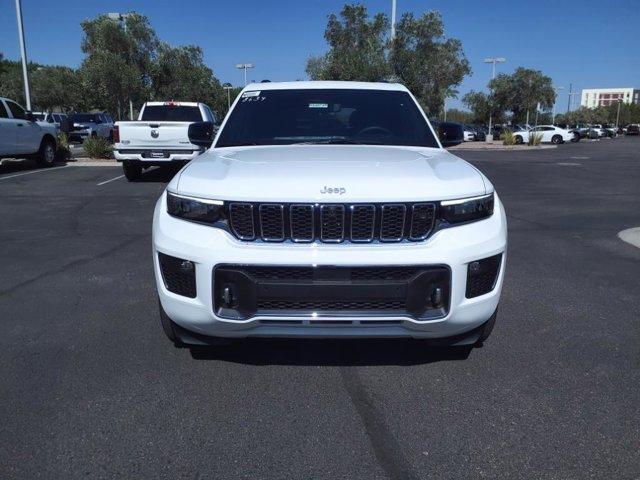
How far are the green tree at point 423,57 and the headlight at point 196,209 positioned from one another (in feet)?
94.7

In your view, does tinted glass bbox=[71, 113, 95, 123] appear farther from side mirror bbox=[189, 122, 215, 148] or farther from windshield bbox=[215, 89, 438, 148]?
windshield bbox=[215, 89, 438, 148]

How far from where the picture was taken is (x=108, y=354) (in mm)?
3670

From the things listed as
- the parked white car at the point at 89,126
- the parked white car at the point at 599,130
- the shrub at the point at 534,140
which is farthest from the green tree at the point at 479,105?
the parked white car at the point at 89,126

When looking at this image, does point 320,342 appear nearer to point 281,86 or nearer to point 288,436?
point 288,436

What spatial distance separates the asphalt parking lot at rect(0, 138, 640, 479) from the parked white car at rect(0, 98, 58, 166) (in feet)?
36.8

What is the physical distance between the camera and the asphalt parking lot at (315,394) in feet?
8.39

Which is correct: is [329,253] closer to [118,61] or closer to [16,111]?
[16,111]

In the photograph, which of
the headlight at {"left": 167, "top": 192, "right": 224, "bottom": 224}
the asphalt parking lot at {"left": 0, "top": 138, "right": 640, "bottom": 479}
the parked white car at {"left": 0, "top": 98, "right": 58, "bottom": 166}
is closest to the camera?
the asphalt parking lot at {"left": 0, "top": 138, "right": 640, "bottom": 479}

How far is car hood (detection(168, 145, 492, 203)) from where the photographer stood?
9.53 ft

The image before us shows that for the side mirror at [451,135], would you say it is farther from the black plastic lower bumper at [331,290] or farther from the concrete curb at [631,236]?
the concrete curb at [631,236]

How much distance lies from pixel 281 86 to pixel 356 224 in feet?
8.11

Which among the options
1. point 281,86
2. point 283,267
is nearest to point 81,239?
point 281,86

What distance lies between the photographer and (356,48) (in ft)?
115

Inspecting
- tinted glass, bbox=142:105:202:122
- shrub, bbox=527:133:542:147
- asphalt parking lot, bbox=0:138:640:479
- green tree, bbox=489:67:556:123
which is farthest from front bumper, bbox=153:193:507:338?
green tree, bbox=489:67:556:123
